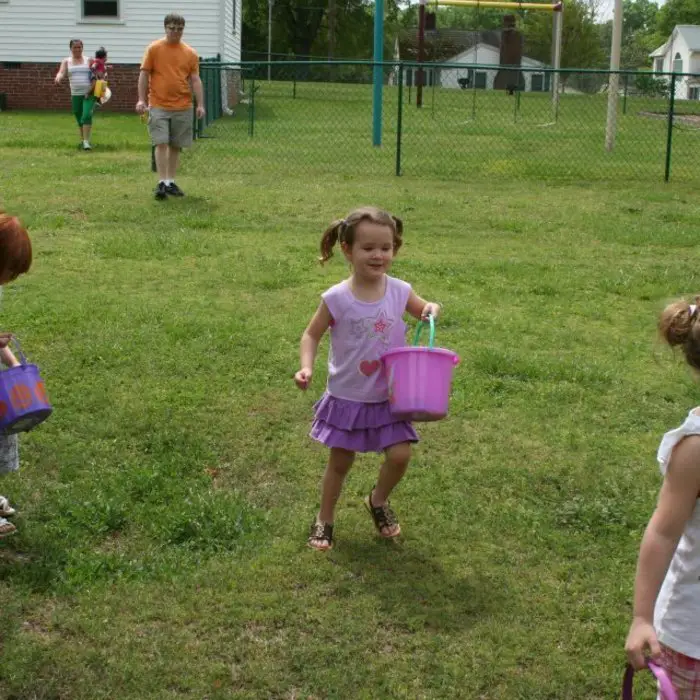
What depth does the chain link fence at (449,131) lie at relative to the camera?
45.3 ft

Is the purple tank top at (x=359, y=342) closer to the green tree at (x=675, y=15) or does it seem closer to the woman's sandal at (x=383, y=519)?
the woman's sandal at (x=383, y=519)

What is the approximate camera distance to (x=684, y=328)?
216 centimetres

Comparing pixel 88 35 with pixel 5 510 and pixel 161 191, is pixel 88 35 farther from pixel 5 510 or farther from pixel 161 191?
pixel 5 510

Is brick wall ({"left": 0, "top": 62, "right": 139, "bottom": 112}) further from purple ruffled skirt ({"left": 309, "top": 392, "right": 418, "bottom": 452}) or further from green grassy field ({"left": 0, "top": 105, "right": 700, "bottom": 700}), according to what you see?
purple ruffled skirt ({"left": 309, "top": 392, "right": 418, "bottom": 452})

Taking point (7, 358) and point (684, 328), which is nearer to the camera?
point (684, 328)

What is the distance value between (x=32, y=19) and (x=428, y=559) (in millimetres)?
22740

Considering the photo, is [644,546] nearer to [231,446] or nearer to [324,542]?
[324,542]

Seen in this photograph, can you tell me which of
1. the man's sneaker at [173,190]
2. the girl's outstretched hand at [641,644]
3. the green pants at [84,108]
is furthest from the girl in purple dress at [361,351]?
the green pants at [84,108]

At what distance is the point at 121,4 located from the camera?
76.6ft

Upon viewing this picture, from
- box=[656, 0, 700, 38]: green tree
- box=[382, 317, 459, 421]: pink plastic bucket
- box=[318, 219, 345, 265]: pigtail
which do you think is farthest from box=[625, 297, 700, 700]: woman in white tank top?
box=[656, 0, 700, 38]: green tree

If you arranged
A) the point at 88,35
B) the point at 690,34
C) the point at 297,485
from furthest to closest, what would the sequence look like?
the point at 690,34, the point at 88,35, the point at 297,485

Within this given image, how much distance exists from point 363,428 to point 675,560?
159 cm

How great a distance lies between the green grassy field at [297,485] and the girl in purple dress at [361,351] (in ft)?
1.11

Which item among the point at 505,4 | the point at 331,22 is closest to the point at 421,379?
the point at 505,4
